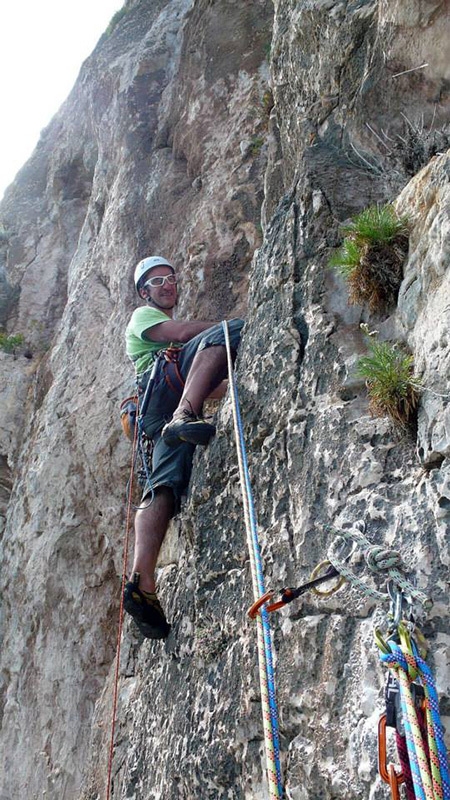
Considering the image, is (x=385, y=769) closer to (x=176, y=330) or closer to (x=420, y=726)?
(x=420, y=726)

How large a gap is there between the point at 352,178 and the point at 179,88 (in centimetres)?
560

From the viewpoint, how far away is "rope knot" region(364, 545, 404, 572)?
2.31 metres

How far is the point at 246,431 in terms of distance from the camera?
373 centimetres

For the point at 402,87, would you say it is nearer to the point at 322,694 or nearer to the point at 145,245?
the point at 322,694

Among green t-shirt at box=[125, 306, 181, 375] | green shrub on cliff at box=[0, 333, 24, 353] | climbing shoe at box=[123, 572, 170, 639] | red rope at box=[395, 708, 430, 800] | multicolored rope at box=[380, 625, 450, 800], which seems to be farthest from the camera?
green shrub on cliff at box=[0, 333, 24, 353]

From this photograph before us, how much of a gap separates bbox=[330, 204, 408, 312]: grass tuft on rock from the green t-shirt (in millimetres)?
2216

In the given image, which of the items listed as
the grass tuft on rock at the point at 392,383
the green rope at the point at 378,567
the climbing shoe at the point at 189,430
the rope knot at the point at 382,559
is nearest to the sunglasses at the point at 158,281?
the climbing shoe at the point at 189,430

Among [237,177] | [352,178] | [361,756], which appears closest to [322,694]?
[361,756]

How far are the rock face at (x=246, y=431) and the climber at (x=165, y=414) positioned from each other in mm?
154

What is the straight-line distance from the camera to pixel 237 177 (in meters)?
7.44

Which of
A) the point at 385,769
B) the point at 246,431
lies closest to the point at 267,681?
the point at 385,769

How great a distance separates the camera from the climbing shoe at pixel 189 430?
13.4 ft

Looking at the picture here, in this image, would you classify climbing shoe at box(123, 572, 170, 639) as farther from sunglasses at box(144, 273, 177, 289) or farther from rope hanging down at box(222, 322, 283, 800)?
sunglasses at box(144, 273, 177, 289)

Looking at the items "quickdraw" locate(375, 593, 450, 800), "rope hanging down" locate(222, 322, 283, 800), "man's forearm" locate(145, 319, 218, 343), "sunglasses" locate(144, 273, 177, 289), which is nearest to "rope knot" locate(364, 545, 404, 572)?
"quickdraw" locate(375, 593, 450, 800)
